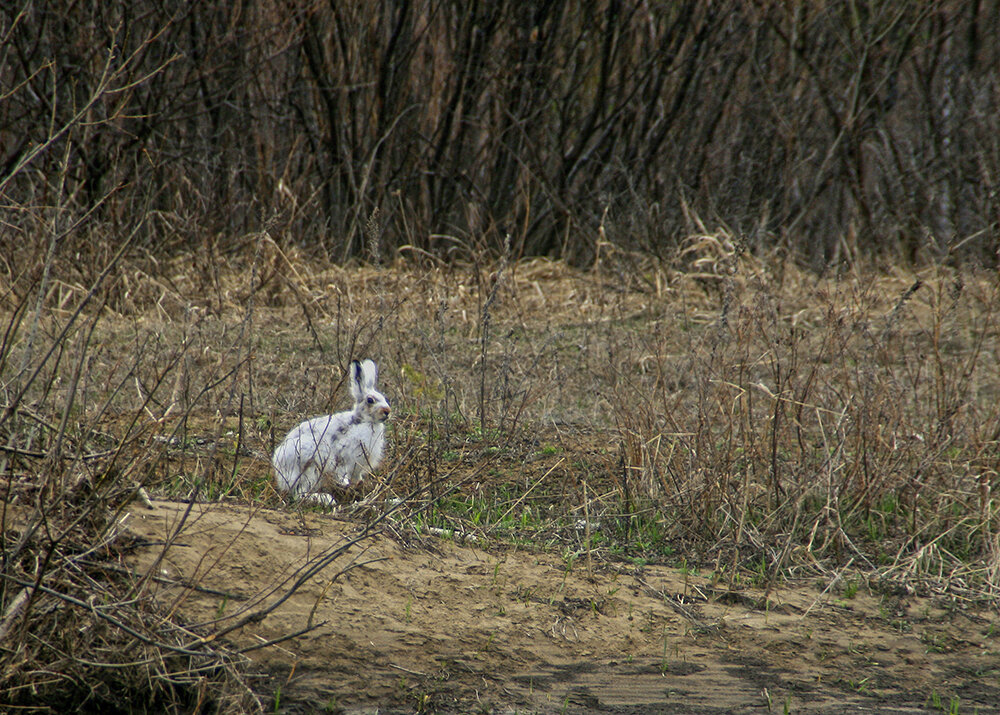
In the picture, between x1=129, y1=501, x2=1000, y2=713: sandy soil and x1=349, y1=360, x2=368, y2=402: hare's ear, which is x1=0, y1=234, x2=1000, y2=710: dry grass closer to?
x1=129, y1=501, x2=1000, y2=713: sandy soil

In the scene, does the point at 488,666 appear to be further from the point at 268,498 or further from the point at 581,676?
the point at 268,498

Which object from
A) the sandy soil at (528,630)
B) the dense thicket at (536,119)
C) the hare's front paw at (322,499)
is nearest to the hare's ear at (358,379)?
the hare's front paw at (322,499)

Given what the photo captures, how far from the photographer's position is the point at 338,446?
204 inches

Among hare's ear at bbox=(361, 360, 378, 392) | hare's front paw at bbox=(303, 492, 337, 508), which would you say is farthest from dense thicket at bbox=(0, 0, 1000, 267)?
hare's front paw at bbox=(303, 492, 337, 508)

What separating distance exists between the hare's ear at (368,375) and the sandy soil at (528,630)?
2.44ft

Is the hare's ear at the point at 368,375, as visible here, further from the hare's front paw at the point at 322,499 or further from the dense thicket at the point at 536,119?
the dense thicket at the point at 536,119

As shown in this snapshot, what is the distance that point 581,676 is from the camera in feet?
13.8

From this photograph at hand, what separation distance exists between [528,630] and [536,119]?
979 cm

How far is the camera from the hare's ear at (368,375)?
5.29 metres

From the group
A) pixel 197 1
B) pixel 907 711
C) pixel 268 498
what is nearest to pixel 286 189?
pixel 197 1

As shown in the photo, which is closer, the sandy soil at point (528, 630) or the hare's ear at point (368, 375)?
the sandy soil at point (528, 630)

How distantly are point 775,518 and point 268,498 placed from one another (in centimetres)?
247

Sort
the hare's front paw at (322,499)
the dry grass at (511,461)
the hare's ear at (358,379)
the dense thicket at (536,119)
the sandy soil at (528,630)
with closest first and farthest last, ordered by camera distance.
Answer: the dry grass at (511,461)
the sandy soil at (528,630)
the hare's front paw at (322,499)
the hare's ear at (358,379)
the dense thicket at (536,119)

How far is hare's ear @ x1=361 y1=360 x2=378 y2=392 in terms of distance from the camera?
17.4 feet
